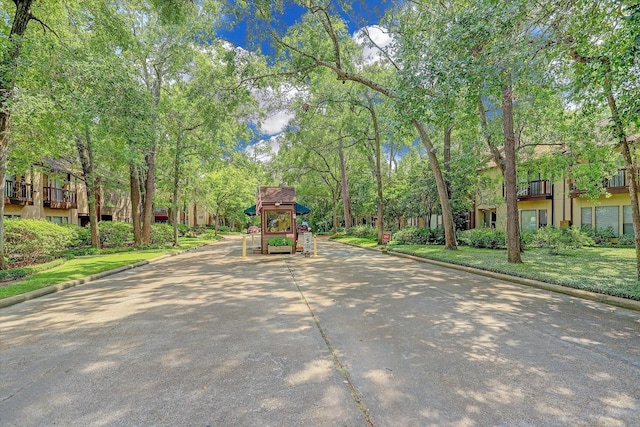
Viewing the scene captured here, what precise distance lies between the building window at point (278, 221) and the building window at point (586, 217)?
62.5ft

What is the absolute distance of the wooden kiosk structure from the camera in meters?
18.6

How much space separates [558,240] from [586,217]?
968 centimetres

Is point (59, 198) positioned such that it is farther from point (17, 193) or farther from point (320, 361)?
point (320, 361)

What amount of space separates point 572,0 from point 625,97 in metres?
2.25

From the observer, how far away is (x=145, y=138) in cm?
1123

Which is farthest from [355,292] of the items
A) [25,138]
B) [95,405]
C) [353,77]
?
[25,138]

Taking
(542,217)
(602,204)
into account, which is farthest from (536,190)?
(602,204)

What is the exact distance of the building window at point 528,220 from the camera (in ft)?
85.8

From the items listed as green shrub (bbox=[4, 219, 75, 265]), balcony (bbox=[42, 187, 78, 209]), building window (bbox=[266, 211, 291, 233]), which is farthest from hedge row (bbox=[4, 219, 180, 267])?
building window (bbox=[266, 211, 291, 233])

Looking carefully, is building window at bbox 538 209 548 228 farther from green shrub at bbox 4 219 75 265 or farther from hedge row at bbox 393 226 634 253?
green shrub at bbox 4 219 75 265

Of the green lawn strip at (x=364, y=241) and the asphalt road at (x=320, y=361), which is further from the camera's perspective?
the green lawn strip at (x=364, y=241)

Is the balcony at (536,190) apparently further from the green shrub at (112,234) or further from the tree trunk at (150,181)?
the green shrub at (112,234)

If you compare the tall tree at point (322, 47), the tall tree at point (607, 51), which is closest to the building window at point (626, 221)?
the tall tree at point (322, 47)

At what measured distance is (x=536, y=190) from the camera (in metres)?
25.8
